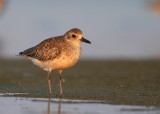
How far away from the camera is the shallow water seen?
10.5m

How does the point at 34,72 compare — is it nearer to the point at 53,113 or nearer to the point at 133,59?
the point at 133,59

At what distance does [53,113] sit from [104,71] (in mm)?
8814

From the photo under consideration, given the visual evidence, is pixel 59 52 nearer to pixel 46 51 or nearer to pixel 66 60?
pixel 66 60

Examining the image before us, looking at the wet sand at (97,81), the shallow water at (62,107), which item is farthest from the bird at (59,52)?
the shallow water at (62,107)

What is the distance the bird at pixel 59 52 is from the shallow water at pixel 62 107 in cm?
125

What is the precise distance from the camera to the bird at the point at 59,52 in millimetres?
13266

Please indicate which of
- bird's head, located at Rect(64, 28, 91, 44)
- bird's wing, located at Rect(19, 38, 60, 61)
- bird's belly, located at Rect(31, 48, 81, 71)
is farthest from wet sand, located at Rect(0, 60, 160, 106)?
bird's head, located at Rect(64, 28, 91, 44)

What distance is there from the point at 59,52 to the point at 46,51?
44cm

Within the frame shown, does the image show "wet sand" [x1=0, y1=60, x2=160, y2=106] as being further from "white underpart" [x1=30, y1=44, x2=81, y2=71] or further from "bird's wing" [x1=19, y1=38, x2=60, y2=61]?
"bird's wing" [x1=19, y1=38, x2=60, y2=61]

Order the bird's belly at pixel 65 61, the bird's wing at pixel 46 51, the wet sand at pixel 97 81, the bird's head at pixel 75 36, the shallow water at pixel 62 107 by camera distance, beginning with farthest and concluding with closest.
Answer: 1. the bird's head at pixel 75 36
2. the bird's wing at pixel 46 51
3. the bird's belly at pixel 65 61
4. the wet sand at pixel 97 81
5. the shallow water at pixel 62 107

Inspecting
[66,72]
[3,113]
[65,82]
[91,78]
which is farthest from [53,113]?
[66,72]

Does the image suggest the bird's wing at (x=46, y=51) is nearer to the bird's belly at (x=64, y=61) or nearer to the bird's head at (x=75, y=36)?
the bird's belly at (x=64, y=61)

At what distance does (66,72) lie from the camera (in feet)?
62.0

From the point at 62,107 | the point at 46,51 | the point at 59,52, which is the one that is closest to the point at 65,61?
the point at 59,52
